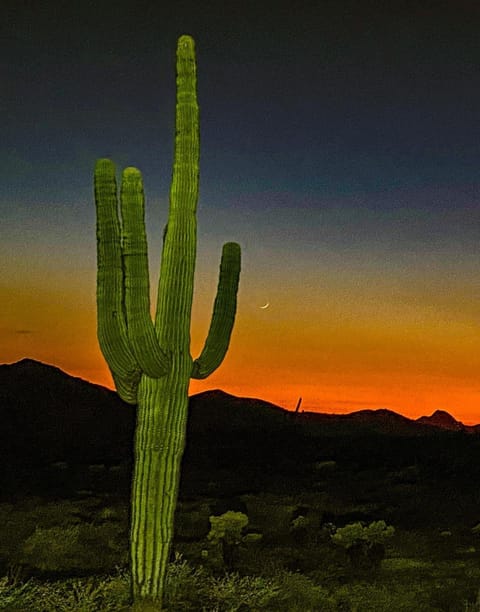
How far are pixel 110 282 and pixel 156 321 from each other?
677mm

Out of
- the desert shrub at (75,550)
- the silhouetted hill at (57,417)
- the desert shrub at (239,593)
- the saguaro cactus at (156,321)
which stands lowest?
the desert shrub at (239,593)

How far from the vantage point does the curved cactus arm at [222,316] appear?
1042cm

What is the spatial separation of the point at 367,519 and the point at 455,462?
1309 cm

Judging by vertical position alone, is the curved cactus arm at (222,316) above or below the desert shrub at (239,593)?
above

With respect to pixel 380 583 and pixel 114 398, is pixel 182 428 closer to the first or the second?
pixel 380 583

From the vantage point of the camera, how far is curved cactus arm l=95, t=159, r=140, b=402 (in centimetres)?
936

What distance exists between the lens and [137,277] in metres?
9.26

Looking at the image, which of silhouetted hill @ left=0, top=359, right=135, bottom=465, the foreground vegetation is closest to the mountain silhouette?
silhouetted hill @ left=0, top=359, right=135, bottom=465

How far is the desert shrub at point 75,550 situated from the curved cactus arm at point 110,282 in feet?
18.8

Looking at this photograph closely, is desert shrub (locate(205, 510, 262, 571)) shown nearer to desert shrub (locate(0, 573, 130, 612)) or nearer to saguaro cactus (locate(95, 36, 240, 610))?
desert shrub (locate(0, 573, 130, 612))

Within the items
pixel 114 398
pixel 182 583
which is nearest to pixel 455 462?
pixel 182 583

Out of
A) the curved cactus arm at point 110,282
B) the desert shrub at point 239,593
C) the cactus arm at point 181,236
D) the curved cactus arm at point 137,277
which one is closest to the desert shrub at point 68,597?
the desert shrub at point 239,593

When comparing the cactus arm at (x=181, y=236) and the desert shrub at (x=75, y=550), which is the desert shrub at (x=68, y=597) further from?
the cactus arm at (x=181, y=236)

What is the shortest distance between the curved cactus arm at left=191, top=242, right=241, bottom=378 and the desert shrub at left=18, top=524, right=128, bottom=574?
514cm
